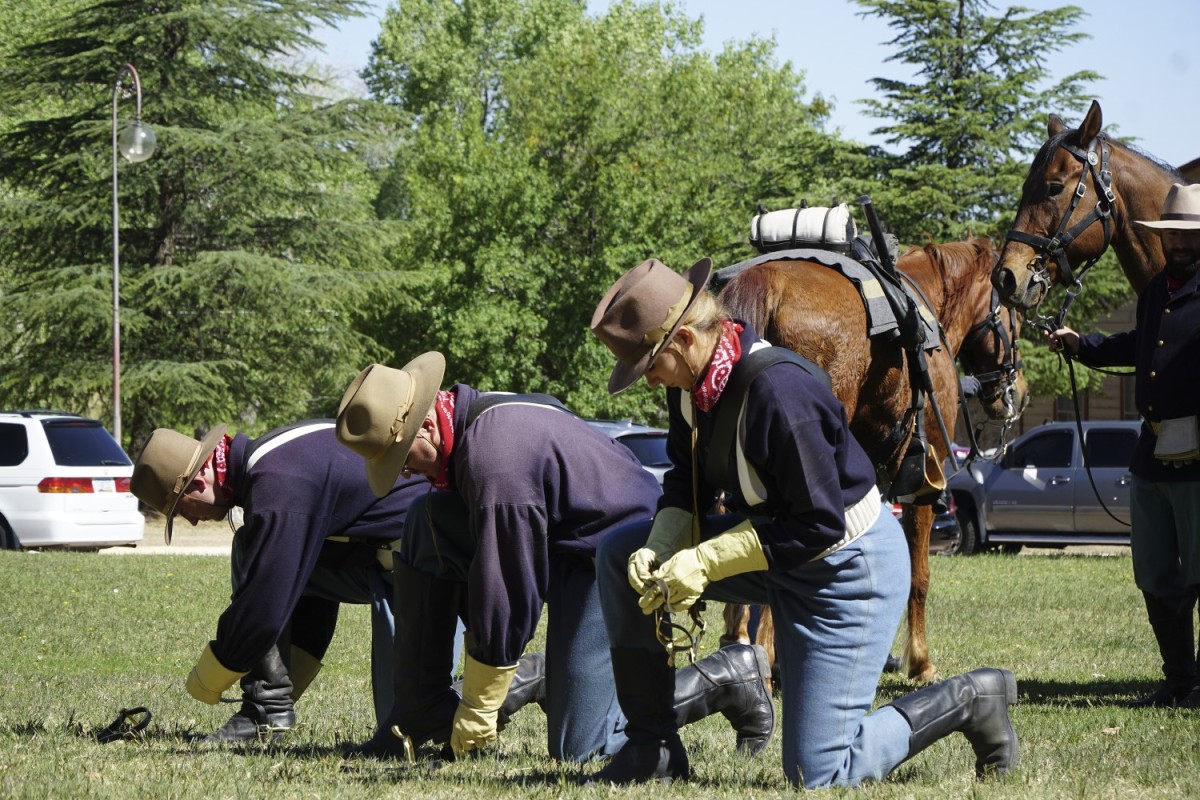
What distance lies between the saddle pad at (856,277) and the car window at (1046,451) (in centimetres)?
1289

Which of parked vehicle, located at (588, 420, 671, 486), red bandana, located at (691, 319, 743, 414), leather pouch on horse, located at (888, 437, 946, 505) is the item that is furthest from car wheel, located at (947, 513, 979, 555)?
red bandana, located at (691, 319, 743, 414)

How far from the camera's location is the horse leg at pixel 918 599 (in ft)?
25.3

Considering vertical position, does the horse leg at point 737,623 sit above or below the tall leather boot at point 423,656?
below

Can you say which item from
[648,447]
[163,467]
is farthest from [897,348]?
[648,447]

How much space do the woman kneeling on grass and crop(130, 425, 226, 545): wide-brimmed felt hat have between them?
5.83 feet

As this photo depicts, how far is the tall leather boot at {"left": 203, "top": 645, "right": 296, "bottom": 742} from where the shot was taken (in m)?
5.84

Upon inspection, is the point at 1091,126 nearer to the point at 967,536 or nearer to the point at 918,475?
the point at 918,475

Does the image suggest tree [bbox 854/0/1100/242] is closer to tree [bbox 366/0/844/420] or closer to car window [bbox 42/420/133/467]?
tree [bbox 366/0/844/420]

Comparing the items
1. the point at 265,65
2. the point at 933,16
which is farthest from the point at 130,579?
the point at 933,16

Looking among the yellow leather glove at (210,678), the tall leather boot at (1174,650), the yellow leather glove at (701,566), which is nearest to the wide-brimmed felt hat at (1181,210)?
the tall leather boot at (1174,650)

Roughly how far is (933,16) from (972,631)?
68.8 feet

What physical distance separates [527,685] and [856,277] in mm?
2268

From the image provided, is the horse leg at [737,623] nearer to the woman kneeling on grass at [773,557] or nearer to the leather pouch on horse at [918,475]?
the leather pouch on horse at [918,475]

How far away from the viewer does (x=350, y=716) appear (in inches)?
250
